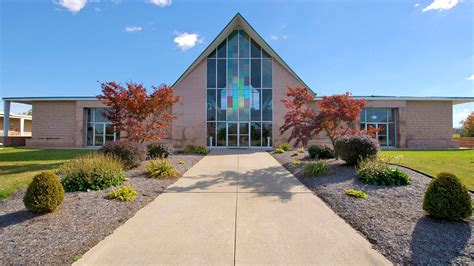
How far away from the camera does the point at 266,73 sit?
22516 mm

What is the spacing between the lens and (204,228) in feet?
13.9

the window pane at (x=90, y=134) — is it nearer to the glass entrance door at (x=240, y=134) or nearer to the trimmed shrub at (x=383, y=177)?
the glass entrance door at (x=240, y=134)

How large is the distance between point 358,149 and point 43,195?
951 centimetres

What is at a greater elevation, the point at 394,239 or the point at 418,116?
the point at 418,116

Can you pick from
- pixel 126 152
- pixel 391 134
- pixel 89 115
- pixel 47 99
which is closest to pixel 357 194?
pixel 126 152

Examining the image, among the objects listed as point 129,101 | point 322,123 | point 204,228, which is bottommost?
point 204,228

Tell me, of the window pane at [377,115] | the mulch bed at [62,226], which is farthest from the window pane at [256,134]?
the mulch bed at [62,226]

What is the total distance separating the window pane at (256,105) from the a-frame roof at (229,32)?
338 centimetres

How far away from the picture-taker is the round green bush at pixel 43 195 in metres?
4.46

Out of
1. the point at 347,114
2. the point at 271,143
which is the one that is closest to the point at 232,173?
the point at 347,114

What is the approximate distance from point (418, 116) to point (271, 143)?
14.5 metres

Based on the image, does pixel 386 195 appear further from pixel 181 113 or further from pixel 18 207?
pixel 181 113

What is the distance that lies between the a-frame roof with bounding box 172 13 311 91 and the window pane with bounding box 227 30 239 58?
1.48 feet

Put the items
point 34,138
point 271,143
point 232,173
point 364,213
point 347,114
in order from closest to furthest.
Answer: point 364,213 < point 232,173 < point 347,114 < point 271,143 < point 34,138
